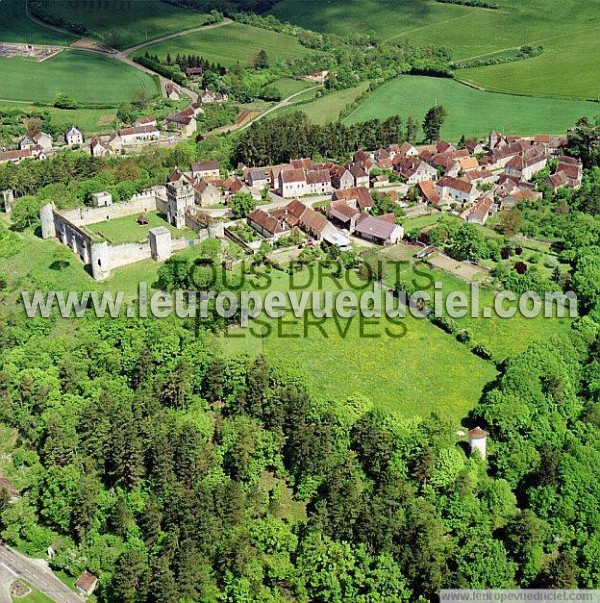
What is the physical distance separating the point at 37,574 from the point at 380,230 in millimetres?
38451

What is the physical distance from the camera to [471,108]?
10306 cm

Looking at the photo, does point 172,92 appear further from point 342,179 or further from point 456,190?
point 456,190

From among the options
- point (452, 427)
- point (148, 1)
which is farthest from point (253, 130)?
point (148, 1)

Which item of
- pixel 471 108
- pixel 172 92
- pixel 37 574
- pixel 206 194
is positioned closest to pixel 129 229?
pixel 206 194

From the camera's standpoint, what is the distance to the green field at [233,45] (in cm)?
13038

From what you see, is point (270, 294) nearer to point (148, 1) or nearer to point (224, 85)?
point (224, 85)

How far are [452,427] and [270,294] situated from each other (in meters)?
18.5

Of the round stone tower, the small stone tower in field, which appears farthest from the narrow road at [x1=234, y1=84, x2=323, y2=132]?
the small stone tower in field

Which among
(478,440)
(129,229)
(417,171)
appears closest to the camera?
(478,440)

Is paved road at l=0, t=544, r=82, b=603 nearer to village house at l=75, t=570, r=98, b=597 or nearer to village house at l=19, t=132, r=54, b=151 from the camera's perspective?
village house at l=75, t=570, r=98, b=597

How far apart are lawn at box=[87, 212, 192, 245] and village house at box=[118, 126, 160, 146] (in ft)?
85.4

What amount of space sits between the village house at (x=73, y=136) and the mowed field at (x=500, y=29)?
5790 centimetres

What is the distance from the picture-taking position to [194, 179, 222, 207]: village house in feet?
230

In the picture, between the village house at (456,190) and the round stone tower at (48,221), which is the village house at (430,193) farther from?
the round stone tower at (48,221)
